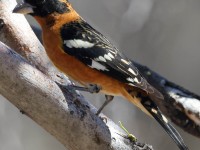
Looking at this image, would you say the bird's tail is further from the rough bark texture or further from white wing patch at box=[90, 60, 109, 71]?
the rough bark texture

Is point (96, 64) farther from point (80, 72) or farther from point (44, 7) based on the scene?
point (44, 7)

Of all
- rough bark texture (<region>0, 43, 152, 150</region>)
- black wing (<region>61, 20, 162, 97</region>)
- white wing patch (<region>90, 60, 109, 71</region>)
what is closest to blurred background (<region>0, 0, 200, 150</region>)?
black wing (<region>61, 20, 162, 97</region>)

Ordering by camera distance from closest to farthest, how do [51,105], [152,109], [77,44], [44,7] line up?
[51,105] < [152,109] < [77,44] < [44,7]

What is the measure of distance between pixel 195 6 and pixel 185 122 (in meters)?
3.34

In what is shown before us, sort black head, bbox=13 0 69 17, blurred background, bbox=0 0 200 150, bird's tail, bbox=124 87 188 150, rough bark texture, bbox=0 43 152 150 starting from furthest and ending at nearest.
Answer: blurred background, bbox=0 0 200 150, black head, bbox=13 0 69 17, bird's tail, bbox=124 87 188 150, rough bark texture, bbox=0 43 152 150

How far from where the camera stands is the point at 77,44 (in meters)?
4.45

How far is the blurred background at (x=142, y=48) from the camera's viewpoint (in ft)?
23.9

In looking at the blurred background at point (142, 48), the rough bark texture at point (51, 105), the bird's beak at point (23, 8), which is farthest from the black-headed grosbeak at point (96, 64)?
the blurred background at point (142, 48)

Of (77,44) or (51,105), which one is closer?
(51,105)

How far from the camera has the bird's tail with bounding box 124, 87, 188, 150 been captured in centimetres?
432

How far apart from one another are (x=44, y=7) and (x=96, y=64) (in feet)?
2.11

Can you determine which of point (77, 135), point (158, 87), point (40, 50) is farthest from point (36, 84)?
point (158, 87)

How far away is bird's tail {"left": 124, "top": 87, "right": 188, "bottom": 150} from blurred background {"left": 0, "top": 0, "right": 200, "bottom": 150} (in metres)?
2.80

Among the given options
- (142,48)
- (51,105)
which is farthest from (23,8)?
(142,48)
